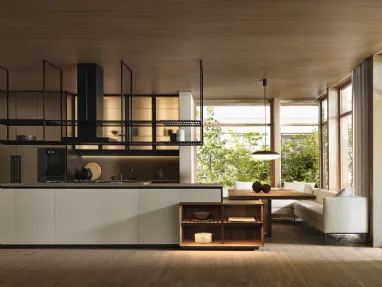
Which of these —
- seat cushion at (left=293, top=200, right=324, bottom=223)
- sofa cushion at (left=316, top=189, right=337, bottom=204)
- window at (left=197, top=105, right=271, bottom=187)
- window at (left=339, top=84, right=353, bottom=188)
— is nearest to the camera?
seat cushion at (left=293, top=200, right=324, bottom=223)

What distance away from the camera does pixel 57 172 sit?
10148mm

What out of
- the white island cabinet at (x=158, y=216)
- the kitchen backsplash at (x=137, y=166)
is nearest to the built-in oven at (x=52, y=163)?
the kitchen backsplash at (x=137, y=166)

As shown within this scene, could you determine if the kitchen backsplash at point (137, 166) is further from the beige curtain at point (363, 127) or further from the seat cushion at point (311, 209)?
the beige curtain at point (363, 127)

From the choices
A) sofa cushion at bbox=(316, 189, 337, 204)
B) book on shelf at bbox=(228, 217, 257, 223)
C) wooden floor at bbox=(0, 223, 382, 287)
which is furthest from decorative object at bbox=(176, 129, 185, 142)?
sofa cushion at bbox=(316, 189, 337, 204)

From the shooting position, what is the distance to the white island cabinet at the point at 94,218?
7098 mm

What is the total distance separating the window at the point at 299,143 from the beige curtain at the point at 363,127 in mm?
3644

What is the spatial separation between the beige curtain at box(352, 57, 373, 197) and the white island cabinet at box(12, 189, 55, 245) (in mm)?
4396

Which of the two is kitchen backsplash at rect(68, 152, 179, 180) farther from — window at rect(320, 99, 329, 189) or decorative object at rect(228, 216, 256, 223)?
decorative object at rect(228, 216, 256, 223)

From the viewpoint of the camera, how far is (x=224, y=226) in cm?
726

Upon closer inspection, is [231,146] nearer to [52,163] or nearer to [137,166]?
[137,166]

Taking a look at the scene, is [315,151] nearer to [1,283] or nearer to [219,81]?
[219,81]

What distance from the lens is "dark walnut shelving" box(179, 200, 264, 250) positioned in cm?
695

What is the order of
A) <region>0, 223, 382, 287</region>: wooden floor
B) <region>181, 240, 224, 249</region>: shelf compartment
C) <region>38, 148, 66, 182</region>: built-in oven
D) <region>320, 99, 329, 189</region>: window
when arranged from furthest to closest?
<region>320, 99, 329, 189</region>: window, <region>38, 148, 66, 182</region>: built-in oven, <region>181, 240, 224, 249</region>: shelf compartment, <region>0, 223, 382, 287</region>: wooden floor

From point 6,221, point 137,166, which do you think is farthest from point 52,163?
point 6,221
